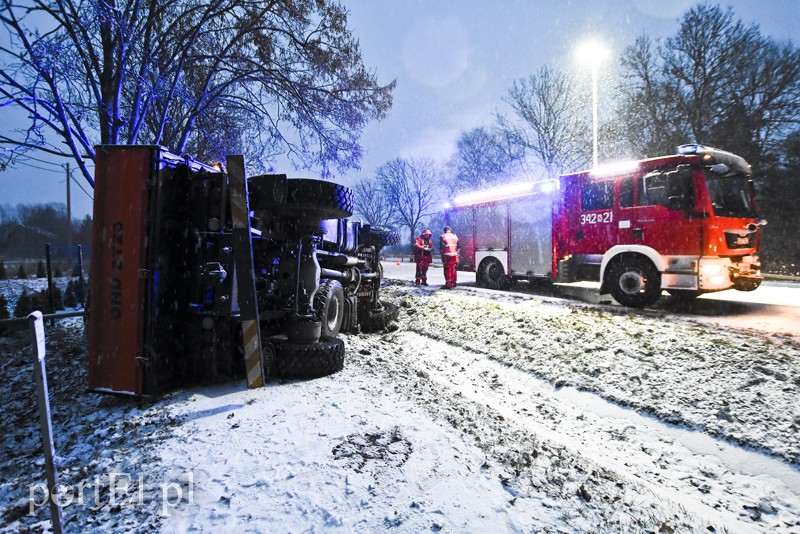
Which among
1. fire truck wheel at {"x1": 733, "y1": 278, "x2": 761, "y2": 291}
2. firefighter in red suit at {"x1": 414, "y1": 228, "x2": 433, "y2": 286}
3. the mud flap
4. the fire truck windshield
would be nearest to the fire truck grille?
the fire truck windshield

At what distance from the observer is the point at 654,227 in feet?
24.2

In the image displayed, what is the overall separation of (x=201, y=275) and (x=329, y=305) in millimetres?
1430

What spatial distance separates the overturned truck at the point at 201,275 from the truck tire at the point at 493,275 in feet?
27.0

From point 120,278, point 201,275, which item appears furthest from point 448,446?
point 120,278

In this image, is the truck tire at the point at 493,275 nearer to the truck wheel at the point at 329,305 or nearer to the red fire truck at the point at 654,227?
the red fire truck at the point at 654,227

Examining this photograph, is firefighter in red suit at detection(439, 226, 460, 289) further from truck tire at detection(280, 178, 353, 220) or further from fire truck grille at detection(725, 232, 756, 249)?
truck tire at detection(280, 178, 353, 220)

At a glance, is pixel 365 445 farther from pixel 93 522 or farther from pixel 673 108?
pixel 673 108

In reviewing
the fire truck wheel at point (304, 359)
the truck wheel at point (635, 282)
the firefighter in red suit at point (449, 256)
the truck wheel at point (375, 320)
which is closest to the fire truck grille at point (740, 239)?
the truck wheel at point (635, 282)

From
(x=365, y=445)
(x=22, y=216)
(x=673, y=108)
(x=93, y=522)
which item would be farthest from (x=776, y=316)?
(x=22, y=216)

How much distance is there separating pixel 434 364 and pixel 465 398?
A: 1.26 m

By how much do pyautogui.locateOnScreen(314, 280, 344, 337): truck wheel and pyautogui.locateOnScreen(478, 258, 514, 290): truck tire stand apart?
7.71 metres

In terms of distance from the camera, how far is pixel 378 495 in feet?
6.44

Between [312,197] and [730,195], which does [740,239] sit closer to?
[730,195]

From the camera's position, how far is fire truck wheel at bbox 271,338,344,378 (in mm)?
3600
